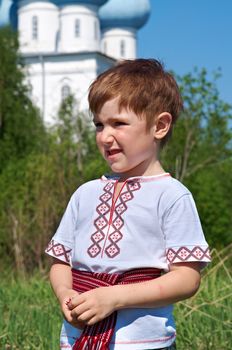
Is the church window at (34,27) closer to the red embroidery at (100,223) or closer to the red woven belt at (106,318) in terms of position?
the red embroidery at (100,223)

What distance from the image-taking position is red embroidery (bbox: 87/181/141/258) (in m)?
1.86

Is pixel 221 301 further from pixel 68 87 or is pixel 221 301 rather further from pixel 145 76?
pixel 68 87

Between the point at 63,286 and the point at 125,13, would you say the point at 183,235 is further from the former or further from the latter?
the point at 125,13

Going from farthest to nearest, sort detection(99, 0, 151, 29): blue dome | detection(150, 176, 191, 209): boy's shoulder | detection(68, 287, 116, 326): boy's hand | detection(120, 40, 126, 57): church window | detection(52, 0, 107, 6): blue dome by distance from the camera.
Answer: detection(120, 40, 126, 57): church window < detection(99, 0, 151, 29): blue dome < detection(52, 0, 107, 6): blue dome < detection(150, 176, 191, 209): boy's shoulder < detection(68, 287, 116, 326): boy's hand

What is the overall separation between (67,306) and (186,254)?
0.91 feet

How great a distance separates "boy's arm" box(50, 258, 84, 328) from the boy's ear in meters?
0.38

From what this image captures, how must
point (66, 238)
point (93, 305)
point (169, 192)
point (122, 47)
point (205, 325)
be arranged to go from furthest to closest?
point (122, 47), point (205, 325), point (66, 238), point (169, 192), point (93, 305)

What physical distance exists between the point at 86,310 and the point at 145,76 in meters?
0.53

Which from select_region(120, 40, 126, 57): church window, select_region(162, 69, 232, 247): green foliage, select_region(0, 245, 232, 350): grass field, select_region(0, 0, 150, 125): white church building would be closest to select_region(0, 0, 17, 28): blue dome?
select_region(0, 0, 150, 125): white church building

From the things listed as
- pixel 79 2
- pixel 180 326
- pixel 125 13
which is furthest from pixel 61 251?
pixel 125 13

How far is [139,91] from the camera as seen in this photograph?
6.11 feet

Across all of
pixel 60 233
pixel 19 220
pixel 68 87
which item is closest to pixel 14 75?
pixel 19 220

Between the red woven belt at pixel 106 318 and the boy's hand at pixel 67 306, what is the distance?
0.08 ft

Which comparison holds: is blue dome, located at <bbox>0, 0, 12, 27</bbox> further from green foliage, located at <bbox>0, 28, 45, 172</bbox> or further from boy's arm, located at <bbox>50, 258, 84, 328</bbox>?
boy's arm, located at <bbox>50, 258, 84, 328</bbox>
